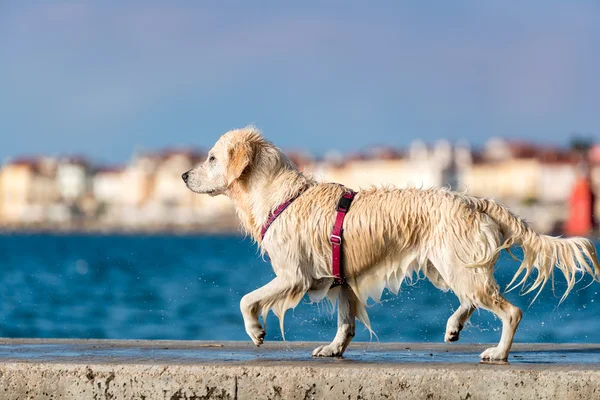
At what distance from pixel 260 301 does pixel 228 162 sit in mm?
1052

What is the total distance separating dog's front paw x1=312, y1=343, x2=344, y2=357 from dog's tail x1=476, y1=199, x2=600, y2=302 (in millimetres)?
1245

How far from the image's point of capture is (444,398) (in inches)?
254

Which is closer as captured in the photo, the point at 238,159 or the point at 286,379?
the point at 286,379

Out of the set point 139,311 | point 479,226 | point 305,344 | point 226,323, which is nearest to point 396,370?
point 479,226

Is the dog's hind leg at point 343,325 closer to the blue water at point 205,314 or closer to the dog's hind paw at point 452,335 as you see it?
the blue water at point 205,314

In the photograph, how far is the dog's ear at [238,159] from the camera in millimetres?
7918

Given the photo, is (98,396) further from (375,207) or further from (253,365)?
(375,207)

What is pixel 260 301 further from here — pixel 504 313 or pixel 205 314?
pixel 205 314

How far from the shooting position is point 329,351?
781cm

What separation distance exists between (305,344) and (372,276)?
58.1 inches

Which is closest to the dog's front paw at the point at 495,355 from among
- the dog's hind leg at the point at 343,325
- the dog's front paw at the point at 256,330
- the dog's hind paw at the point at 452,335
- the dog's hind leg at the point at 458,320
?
the dog's hind leg at the point at 458,320

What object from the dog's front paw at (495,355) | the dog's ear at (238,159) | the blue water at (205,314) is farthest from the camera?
the blue water at (205,314)

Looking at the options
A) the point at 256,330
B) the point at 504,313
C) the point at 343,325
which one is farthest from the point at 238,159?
the point at 504,313

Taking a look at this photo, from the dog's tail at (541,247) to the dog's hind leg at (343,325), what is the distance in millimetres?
1119
